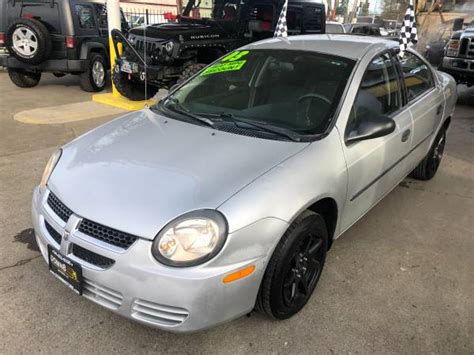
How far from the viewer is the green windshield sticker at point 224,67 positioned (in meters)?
3.48

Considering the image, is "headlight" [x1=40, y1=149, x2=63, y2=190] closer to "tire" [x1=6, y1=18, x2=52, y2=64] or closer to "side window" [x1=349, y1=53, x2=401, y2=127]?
"side window" [x1=349, y1=53, x2=401, y2=127]

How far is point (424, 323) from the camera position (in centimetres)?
258

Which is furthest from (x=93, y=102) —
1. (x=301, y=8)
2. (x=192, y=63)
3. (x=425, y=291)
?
(x=425, y=291)

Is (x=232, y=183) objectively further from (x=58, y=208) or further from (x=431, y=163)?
(x=431, y=163)

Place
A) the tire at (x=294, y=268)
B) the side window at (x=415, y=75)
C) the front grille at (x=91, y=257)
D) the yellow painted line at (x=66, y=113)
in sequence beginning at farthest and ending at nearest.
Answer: the yellow painted line at (x=66, y=113) < the side window at (x=415, y=75) < the tire at (x=294, y=268) < the front grille at (x=91, y=257)

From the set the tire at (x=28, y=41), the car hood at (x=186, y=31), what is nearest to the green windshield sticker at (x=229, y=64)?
the car hood at (x=186, y=31)

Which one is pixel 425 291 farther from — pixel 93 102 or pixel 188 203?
pixel 93 102

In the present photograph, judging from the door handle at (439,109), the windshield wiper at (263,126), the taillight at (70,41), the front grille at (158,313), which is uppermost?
the windshield wiper at (263,126)

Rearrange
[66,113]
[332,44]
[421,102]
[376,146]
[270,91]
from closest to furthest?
[376,146] < [270,91] < [332,44] < [421,102] < [66,113]

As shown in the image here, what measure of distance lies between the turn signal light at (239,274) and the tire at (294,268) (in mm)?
168

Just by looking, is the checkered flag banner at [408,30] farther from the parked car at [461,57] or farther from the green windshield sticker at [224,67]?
the parked car at [461,57]

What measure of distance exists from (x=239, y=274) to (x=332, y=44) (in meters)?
2.16

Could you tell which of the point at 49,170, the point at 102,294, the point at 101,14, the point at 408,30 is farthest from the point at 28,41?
the point at 102,294

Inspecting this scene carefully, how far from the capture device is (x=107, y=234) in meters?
2.07
